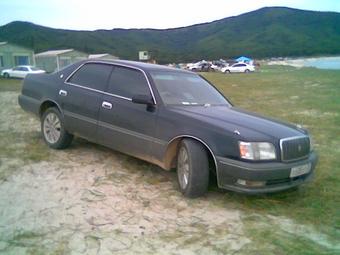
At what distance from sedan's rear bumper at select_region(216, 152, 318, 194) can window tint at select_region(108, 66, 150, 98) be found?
5.22 ft

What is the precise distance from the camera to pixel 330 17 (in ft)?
543

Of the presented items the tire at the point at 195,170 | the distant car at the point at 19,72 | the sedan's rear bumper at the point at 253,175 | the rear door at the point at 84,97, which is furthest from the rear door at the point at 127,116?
the distant car at the point at 19,72

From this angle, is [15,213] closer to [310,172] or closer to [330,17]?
[310,172]

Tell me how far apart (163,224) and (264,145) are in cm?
140

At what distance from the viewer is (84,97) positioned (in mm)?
A: 5379

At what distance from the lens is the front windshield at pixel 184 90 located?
482cm

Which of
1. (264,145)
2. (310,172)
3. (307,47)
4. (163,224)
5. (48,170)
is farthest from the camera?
(307,47)

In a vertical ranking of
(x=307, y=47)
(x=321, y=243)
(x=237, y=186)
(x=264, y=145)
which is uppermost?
(x=307, y=47)

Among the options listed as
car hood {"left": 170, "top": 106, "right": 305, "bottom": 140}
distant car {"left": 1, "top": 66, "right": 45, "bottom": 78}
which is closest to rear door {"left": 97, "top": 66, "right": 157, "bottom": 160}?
car hood {"left": 170, "top": 106, "right": 305, "bottom": 140}

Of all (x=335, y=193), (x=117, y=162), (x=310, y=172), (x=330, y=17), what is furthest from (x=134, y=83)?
(x=330, y=17)

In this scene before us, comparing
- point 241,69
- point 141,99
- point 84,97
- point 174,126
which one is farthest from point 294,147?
point 241,69

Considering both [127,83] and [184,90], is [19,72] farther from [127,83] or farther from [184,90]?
[184,90]

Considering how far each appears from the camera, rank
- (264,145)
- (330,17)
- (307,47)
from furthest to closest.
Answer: (330,17), (307,47), (264,145)

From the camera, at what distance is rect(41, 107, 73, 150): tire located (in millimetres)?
5793
